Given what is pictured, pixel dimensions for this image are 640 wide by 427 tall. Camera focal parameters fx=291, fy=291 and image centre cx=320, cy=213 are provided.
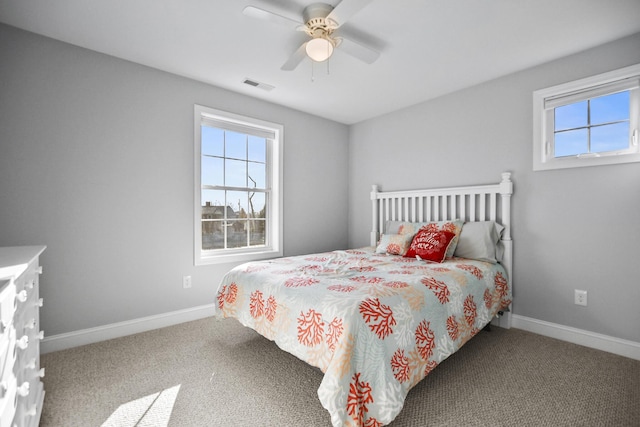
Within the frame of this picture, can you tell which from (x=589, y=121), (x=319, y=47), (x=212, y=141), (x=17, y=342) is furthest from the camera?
(x=212, y=141)

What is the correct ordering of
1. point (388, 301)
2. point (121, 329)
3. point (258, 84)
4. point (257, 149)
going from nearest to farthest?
point (388, 301) < point (121, 329) < point (258, 84) < point (257, 149)

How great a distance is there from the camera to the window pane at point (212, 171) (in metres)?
3.16

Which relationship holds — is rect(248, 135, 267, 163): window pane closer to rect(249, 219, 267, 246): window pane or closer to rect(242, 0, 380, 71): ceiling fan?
rect(249, 219, 267, 246): window pane

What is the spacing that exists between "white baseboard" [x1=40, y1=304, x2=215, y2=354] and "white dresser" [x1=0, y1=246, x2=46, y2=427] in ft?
2.57

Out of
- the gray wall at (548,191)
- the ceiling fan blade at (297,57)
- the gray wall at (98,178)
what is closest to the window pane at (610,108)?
the gray wall at (548,191)

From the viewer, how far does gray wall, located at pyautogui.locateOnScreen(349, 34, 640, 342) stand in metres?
2.24

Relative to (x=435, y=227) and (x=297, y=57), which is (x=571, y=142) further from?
(x=297, y=57)

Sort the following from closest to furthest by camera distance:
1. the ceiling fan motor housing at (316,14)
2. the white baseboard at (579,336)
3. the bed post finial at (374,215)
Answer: the ceiling fan motor housing at (316,14)
the white baseboard at (579,336)
the bed post finial at (374,215)

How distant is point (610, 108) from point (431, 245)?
177 centimetres

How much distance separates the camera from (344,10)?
5.60ft

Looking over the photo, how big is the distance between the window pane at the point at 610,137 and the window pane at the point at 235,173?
10.9ft

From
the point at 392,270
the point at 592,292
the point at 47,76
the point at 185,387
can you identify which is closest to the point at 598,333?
the point at 592,292

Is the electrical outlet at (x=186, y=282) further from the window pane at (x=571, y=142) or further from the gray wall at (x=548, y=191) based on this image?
the window pane at (x=571, y=142)

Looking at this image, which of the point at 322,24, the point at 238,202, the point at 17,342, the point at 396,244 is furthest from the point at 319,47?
the point at 17,342
